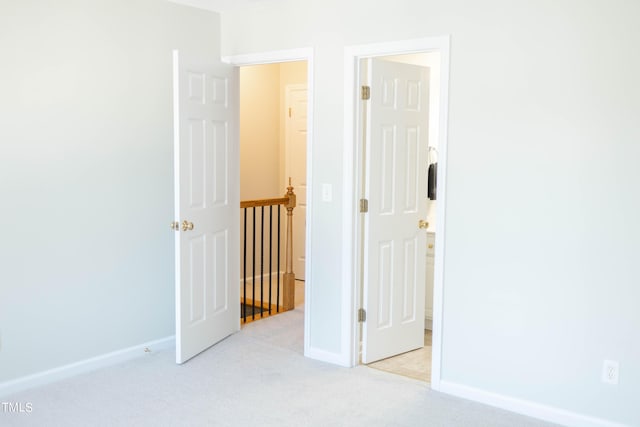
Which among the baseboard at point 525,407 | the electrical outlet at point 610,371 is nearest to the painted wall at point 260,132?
the baseboard at point 525,407

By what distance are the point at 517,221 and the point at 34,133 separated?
2788mm

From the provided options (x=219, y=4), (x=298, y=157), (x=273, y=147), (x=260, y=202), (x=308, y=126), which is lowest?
(x=260, y=202)

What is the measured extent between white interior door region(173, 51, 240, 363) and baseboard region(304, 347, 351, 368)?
72cm

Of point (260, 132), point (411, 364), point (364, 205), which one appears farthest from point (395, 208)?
point (260, 132)

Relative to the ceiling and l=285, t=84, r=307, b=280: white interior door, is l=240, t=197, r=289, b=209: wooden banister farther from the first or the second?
the ceiling

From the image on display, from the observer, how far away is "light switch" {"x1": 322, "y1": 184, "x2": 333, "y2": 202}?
4.14 metres

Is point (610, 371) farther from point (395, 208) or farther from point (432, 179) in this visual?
point (432, 179)

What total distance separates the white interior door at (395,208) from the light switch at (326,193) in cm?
25

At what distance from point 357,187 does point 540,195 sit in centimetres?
120

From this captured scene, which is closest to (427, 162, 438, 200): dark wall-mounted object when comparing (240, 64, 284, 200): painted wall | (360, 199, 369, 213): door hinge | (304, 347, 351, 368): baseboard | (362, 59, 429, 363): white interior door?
(362, 59, 429, 363): white interior door

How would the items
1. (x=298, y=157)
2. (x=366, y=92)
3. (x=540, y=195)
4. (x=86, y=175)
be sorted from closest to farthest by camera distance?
(x=540, y=195), (x=86, y=175), (x=366, y=92), (x=298, y=157)

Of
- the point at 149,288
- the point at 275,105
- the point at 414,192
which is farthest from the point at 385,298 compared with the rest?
the point at 275,105

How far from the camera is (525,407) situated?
133 inches

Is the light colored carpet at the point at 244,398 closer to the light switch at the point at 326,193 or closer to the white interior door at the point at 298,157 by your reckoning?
the light switch at the point at 326,193
